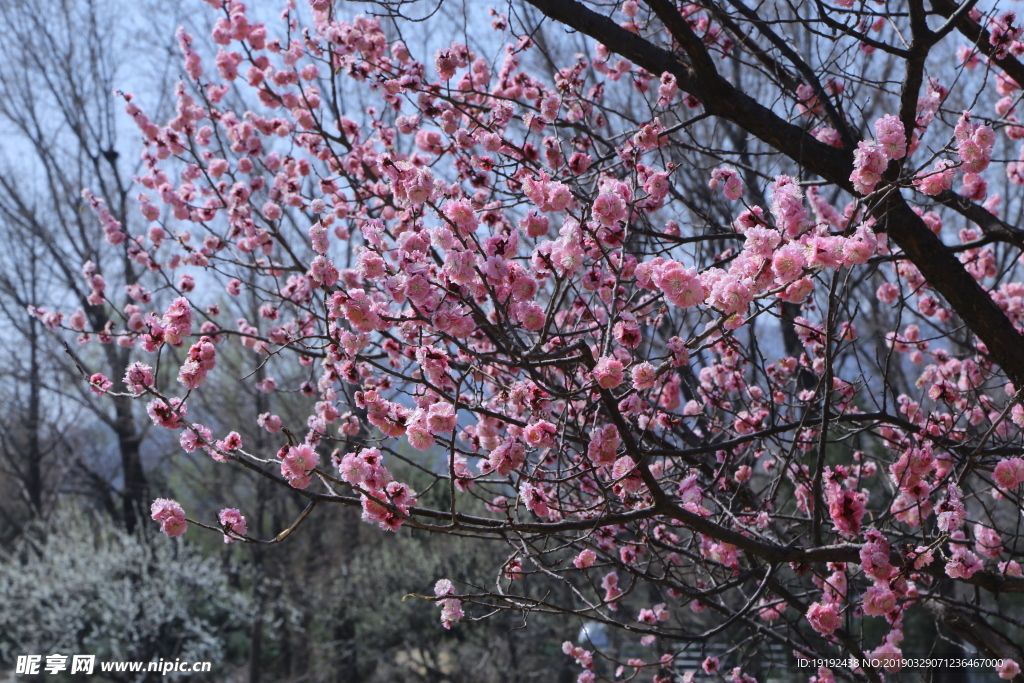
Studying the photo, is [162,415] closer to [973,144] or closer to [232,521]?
[232,521]

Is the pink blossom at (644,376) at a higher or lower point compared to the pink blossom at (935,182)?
lower

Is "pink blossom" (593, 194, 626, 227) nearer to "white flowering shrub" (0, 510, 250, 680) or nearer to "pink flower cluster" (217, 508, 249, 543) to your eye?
"pink flower cluster" (217, 508, 249, 543)

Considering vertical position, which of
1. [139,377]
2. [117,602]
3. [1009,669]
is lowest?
[1009,669]

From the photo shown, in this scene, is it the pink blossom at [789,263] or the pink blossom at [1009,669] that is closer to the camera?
the pink blossom at [789,263]

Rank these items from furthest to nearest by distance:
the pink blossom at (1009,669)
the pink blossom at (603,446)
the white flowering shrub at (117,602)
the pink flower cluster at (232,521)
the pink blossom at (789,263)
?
the white flowering shrub at (117,602), the pink blossom at (1009,669), the pink flower cluster at (232,521), the pink blossom at (603,446), the pink blossom at (789,263)

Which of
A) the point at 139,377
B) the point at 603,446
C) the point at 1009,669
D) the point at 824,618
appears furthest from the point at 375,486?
the point at 1009,669

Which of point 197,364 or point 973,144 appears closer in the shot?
point 973,144

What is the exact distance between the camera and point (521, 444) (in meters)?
2.45

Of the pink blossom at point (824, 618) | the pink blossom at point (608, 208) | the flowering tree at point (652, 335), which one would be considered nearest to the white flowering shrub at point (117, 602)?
the flowering tree at point (652, 335)

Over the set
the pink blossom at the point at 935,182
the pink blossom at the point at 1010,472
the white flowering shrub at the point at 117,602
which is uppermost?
the white flowering shrub at the point at 117,602

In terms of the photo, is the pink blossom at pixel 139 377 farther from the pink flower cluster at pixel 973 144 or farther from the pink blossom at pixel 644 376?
the pink flower cluster at pixel 973 144

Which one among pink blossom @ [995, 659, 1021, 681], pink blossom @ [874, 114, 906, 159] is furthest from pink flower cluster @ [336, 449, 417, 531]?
pink blossom @ [995, 659, 1021, 681]

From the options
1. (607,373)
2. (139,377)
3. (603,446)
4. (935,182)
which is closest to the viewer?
(607,373)

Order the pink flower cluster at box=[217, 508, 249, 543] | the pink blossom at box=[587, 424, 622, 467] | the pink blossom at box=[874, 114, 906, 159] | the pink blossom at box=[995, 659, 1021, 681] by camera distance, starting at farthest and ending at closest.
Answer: the pink blossom at box=[995, 659, 1021, 681] < the pink flower cluster at box=[217, 508, 249, 543] < the pink blossom at box=[874, 114, 906, 159] < the pink blossom at box=[587, 424, 622, 467]
